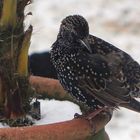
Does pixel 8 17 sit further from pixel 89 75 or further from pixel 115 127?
pixel 115 127

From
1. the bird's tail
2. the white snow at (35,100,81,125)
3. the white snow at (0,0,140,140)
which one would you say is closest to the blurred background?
the white snow at (0,0,140,140)

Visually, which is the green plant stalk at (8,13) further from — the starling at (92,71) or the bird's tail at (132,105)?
the bird's tail at (132,105)

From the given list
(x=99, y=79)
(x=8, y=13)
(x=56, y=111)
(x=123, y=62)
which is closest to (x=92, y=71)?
(x=99, y=79)

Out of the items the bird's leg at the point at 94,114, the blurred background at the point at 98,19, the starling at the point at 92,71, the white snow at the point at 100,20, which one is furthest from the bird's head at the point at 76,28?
the blurred background at the point at 98,19

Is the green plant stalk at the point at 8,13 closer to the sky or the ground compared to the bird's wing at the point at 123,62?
closer to the sky

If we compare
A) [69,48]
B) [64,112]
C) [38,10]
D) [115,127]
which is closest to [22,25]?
[69,48]

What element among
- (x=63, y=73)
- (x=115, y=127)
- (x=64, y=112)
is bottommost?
(x=115, y=127)
